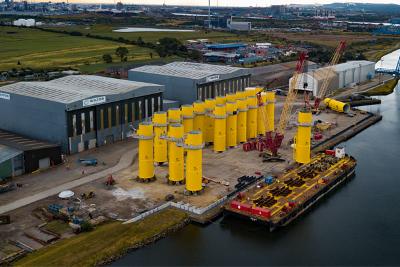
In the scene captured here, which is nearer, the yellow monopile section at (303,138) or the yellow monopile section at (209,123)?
the yellow monopile section at (303,138)

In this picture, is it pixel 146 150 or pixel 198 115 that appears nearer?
pixel 146 150

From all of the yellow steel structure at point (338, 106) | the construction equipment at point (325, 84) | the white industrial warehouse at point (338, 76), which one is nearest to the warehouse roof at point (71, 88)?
the construction equipment at point (325, 84)

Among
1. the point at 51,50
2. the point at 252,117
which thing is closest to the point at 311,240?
the point at 252,117

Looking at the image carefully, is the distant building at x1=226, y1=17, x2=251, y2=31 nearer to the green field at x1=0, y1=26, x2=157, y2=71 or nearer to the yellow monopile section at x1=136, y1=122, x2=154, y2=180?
the green field at x1=0, y1=26, x2=157, y2=71

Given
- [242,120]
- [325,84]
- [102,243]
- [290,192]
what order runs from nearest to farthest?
[102,243] → [290,192] → [242,120] → [325,84]

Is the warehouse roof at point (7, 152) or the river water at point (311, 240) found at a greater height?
the warehouse roof at point (7, 152)

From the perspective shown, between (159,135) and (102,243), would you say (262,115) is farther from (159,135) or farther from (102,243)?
(102,243)

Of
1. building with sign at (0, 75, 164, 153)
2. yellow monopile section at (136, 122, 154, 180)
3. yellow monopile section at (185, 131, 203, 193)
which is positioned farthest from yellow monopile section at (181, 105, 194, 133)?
yellow monopile section at (185, 131, 203, 193)

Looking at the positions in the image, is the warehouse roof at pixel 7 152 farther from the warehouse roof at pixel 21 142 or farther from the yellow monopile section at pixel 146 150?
the yellow monopile section at pixel 146 150
